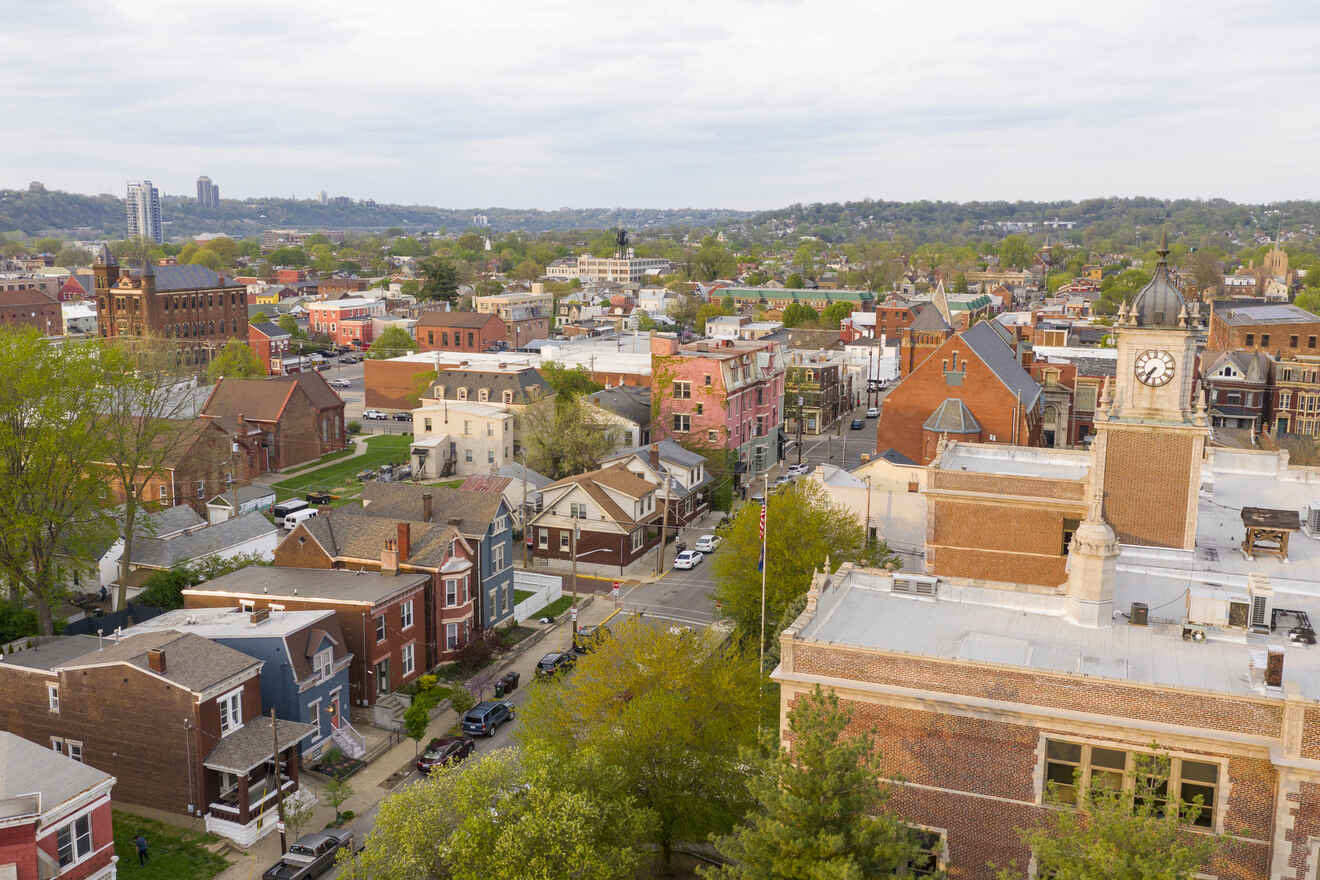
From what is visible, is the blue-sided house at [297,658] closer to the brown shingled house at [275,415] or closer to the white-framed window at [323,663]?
the white-framed window at [323,663]

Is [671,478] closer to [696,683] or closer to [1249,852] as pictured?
[696,683]

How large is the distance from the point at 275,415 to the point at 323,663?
47460 millimetres

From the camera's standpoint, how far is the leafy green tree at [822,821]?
68.5 ft

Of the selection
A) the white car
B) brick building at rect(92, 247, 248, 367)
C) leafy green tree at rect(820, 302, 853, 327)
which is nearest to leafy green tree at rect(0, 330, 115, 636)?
the white car

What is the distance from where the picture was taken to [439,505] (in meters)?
52.0

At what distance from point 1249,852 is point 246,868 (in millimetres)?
28259

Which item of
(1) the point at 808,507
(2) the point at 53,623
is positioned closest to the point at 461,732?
(1) the point at 808,507

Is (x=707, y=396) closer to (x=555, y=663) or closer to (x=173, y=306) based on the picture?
Answer: (x=555, y=663)

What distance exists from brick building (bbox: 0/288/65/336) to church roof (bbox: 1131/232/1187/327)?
16085cm

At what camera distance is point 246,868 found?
109 feet

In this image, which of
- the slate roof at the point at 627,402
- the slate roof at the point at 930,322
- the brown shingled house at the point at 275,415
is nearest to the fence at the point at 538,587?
the slate roof at the point at 627,402

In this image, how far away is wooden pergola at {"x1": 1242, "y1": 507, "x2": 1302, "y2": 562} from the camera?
35000mm

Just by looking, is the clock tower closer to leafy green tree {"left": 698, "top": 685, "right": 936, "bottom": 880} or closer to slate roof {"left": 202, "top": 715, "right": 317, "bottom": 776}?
leafy green tree {"left": 698, "top": 685, "right": 936, "bottom": 880}

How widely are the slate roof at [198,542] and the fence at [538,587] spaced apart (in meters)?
14.8
